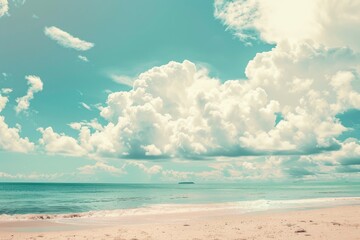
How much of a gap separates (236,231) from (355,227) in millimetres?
8469

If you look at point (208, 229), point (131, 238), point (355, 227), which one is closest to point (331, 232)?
point (355, 227)

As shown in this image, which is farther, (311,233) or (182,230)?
(182,230)

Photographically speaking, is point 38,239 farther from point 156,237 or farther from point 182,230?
point 182,230

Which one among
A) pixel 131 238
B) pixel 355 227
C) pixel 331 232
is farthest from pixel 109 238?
pixel 355 227

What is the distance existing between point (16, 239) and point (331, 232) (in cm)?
2058

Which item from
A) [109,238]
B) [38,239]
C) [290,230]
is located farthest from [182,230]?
[38,239]

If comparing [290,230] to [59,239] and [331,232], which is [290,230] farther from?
[59,239]

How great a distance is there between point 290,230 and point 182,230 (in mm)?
7505

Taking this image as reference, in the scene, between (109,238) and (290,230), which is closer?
(109,238)

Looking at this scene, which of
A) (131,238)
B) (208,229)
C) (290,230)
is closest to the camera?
(131,238)

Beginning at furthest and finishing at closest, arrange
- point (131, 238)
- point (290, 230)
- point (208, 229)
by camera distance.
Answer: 1. point (208, 229)
2. point (290, 230)
3. point (131, 238)

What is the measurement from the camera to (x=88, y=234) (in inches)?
885

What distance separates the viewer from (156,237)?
67.6ft

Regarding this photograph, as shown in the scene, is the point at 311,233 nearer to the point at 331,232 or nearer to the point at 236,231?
the point at 331,232
